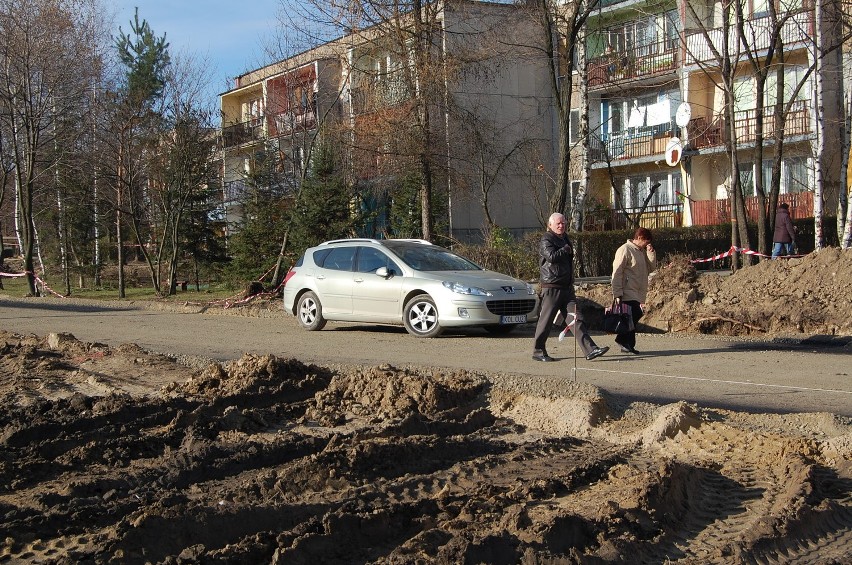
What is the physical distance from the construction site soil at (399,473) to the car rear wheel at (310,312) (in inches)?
213

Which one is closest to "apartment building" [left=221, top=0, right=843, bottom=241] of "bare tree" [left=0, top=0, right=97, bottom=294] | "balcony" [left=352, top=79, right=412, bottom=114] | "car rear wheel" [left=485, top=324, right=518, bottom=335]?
"balcony" [left=352, top=79, right=412, bottom=114]

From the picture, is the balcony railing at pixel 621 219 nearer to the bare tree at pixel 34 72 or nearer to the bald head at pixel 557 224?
the bare tree at pixel 34 72

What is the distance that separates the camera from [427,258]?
15.9 metres

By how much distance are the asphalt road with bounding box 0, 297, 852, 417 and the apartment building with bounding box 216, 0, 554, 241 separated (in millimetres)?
6735

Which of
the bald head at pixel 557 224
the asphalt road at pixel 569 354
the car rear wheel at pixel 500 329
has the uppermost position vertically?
the bald head at pixel 557 224

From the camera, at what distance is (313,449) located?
705 cm

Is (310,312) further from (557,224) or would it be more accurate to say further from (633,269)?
(633,269)

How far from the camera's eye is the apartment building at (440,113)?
23156mm

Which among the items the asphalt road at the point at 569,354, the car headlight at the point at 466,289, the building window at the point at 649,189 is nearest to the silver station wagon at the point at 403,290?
the car headlight at the point at 466,289

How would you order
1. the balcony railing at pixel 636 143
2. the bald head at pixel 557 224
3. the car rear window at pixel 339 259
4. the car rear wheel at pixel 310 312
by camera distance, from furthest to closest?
1. the balcony railing at pixel 636 143
2. the car rear wheel at pixel 310 312
3. the car rear window at pixel 339 259
4. the bald head at pixel 557 224

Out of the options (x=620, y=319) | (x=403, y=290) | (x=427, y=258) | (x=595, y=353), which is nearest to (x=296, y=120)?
(x=427, y=258)

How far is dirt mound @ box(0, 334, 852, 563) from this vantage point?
15.9 ft

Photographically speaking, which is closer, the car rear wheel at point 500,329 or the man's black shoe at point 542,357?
the man's black shoe at point 542,357

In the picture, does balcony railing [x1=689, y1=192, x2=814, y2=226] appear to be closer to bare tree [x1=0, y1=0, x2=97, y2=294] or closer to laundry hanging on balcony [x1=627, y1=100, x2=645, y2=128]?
laundry hanging on balcony [x1=627, y1=100, x2=645, y2=128]
